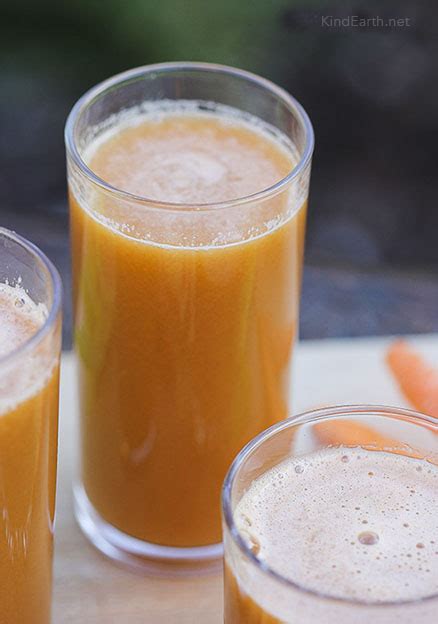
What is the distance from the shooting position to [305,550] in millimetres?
926

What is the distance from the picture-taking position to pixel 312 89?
244cm

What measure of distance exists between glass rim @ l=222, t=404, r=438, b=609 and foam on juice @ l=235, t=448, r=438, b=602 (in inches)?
0.9

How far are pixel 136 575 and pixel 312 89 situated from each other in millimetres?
1386

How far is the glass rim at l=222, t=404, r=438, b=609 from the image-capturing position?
2.70 feet

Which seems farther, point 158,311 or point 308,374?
point 308,374

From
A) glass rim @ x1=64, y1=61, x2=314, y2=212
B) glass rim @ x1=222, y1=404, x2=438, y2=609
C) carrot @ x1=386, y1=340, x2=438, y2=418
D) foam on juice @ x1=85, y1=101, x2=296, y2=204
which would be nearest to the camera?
glass rim @ x1=222, y1=404, x2=438, y2=609

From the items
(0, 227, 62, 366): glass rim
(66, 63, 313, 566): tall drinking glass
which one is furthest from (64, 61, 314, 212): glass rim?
(0, 227, 62, 366): glass rim

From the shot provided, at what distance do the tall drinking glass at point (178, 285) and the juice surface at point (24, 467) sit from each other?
15cm

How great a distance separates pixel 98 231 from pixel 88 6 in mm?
1212

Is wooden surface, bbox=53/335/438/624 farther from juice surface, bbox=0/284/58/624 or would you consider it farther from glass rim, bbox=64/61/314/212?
glass rim, bbox=64/61/314/212

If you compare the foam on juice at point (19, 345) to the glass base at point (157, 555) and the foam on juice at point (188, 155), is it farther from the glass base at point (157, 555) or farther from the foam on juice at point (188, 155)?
the glass base at point (157, 555)

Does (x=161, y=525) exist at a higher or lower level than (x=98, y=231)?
lower

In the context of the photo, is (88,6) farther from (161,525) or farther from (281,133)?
(161,525)

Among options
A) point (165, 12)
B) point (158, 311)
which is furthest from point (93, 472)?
point (165, 12)
